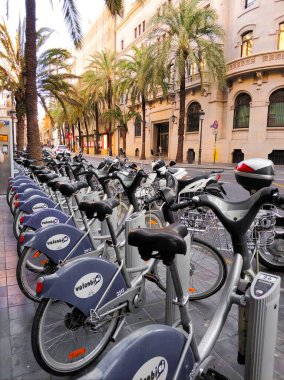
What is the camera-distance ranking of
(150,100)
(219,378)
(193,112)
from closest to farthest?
(219,378) → (193,112) → (150,100)

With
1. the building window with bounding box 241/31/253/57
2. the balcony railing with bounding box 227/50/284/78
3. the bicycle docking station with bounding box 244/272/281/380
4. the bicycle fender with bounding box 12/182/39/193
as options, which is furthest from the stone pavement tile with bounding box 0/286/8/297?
the building window with bounding box 241/31/253/57

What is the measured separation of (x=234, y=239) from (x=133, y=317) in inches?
56.1

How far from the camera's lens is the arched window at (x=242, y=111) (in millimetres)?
22938

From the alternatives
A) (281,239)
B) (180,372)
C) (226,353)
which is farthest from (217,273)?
(180,372)

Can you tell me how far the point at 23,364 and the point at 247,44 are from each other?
83.7 ft

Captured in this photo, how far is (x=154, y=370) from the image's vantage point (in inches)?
53.7

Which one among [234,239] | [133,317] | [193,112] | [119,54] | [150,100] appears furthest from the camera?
[119,54]

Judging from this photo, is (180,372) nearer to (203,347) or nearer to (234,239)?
(203,347)

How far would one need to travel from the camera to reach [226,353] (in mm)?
2492

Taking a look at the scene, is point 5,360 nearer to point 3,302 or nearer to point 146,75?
point 3,302

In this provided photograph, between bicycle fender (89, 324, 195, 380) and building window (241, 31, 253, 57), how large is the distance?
25054 mm

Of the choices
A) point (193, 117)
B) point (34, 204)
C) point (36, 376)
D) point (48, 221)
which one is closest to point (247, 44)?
point (193, 117)

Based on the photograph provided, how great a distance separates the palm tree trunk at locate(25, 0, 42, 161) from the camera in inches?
354

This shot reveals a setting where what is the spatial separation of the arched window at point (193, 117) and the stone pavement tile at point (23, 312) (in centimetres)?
2565
